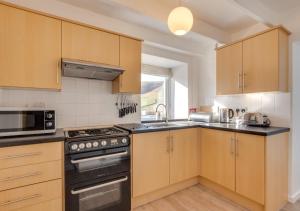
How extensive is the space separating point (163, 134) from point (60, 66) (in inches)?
54.7

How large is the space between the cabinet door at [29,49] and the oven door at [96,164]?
2.53 ft

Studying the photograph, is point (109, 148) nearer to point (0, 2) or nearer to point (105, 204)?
point (105, 204)

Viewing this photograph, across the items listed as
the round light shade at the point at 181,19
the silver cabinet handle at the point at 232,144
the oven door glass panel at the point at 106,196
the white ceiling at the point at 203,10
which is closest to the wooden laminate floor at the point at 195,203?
the oven door glass panel at the point at 106,196

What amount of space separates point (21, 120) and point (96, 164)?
0.77 m

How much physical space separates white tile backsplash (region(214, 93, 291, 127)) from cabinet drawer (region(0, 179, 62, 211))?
8.39ft

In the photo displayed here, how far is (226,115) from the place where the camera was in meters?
2.73

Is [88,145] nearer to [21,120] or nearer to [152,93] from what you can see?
[21,120]


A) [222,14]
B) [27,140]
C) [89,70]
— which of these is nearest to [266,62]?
[222,14]

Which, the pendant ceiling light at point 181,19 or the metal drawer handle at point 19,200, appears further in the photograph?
the pendant ceiling light at point 181,19

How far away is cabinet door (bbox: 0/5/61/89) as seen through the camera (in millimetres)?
1509

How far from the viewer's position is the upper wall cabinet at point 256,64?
6.54 feet

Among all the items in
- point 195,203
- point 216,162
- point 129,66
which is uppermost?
point 129,66

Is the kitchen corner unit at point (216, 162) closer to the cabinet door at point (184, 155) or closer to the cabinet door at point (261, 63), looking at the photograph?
the cabinet door at point (184, 155)

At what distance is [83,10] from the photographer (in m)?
2.13
